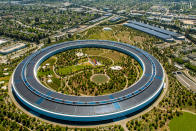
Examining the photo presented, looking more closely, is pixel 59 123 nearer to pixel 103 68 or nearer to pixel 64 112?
pixel 64 112

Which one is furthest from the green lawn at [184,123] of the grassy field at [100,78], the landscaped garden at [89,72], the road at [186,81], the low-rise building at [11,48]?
the low-rise building at [11,48]

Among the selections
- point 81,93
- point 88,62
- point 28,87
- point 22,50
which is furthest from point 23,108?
point 22,50

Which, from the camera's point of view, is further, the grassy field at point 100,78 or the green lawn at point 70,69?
the green lawn at point 70,69

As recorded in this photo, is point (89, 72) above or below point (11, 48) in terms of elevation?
below

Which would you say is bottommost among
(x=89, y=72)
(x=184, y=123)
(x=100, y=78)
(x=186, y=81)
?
(x=184, y=123)

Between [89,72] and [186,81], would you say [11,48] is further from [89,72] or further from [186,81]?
[186,81]

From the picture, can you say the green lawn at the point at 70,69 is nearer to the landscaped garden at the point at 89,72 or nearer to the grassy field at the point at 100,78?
the landscaped garden at the point at 89,72

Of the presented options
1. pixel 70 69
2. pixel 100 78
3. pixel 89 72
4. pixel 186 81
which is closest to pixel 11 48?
pixel 70 69
